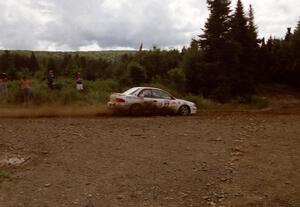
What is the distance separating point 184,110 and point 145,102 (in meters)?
2.02

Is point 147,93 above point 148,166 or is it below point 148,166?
above

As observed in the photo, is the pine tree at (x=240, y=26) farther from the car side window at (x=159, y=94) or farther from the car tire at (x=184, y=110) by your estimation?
the car side window at (x=159, y=94)

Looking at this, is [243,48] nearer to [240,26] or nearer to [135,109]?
[240,26]

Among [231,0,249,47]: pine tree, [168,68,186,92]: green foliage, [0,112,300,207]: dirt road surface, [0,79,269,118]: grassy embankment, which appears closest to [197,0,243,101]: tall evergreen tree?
[168,68,186,92]: green foliage

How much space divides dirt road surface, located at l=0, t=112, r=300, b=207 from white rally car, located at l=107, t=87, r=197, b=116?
13.8 ft

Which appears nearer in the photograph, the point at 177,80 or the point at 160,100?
the point at 160,100

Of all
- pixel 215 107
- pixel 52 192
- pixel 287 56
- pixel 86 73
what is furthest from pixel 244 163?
pixel 86 73

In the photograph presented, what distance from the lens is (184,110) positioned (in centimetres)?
2045

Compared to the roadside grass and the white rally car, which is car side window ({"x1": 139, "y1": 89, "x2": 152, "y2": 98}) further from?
the roadside grass

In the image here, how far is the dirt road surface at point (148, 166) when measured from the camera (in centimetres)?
837

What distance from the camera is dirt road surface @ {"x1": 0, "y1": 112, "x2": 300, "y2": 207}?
8.37 metres

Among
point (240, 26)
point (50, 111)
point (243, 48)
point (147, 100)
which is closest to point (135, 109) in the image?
point (147, 100)

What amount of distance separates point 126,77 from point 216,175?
31739 mm

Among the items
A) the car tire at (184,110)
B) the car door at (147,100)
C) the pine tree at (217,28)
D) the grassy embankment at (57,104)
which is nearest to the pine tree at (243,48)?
the pine tree at (217,28)
